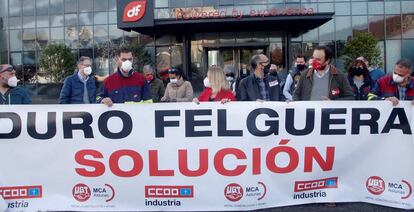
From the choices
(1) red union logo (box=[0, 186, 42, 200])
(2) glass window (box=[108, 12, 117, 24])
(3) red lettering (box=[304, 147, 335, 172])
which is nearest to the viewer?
(1) red union logo (box=[0, 186, 42, 200])

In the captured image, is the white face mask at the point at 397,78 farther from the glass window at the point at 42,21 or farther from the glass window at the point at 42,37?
the glass window at the point at 42,21

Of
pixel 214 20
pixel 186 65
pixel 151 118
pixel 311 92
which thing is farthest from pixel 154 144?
pixel 186 65

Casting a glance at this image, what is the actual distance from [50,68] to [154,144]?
94.6 ft

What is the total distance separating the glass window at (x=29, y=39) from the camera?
34031 mm

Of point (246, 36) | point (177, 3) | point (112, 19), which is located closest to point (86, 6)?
point (112, 19)

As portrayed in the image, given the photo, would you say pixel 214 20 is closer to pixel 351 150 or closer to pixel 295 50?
pixel 295 50

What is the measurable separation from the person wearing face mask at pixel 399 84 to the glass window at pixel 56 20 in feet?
100

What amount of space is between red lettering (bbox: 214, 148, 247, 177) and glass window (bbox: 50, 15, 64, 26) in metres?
30.7

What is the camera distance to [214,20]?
84.1ft

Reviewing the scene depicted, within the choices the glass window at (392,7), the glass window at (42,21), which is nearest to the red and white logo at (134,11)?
the glass window at (42,21)

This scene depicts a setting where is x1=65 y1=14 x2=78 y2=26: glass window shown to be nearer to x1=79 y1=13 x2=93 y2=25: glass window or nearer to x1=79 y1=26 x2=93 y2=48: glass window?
x1=79 y1=13 x2=93 y2=25: glass window

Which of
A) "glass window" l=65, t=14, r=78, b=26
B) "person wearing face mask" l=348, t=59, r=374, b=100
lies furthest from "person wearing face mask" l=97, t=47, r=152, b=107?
"glass window" l=65, t=14, r=78, b=26

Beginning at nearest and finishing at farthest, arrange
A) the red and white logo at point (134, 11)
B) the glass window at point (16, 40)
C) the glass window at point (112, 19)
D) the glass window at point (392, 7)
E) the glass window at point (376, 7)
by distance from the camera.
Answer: the red and white logo at point (134, 11) → the glass window at point (376, 7) → the glass window at point (392, 7) → the glass window at point (112, 19) → the glass window at point (16, 40)

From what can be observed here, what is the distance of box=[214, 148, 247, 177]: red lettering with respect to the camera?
5.11m
